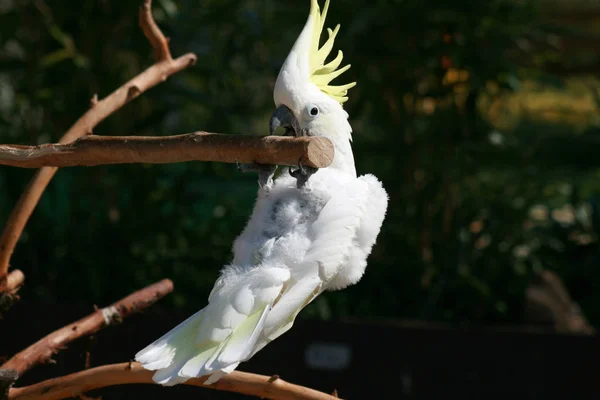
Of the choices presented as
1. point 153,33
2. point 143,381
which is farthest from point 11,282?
point 153,33

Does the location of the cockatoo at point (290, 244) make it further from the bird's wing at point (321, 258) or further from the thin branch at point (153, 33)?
the thin branch at point (153, 33)

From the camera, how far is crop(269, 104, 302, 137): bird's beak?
109cm

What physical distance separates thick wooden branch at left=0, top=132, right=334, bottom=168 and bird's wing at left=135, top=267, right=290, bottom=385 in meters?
0.16

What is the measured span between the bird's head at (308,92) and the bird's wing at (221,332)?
21cm

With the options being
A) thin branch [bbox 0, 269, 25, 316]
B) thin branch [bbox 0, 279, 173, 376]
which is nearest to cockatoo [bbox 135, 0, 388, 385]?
thin branch [bbox 0, 279, 173, 376]

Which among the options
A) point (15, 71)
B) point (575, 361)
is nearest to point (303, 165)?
point (575, 361)

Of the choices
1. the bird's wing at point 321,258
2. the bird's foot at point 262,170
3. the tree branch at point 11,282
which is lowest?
the bird's wing at point 321,258

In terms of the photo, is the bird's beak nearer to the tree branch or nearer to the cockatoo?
the cockatoo

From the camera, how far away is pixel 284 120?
1.10m

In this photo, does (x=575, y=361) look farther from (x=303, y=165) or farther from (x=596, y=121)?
(x=303, y=165)

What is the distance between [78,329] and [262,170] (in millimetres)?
570

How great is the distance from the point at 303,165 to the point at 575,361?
1700mm

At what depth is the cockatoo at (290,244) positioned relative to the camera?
980mm

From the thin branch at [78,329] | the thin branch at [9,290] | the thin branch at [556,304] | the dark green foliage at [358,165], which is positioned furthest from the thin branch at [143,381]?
the thin branch at [556,304]
